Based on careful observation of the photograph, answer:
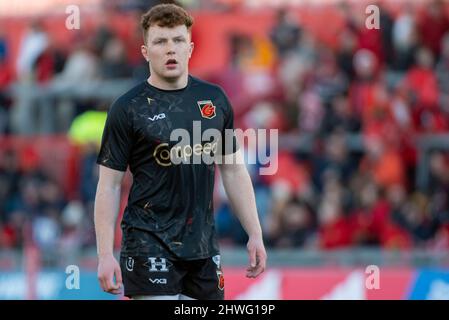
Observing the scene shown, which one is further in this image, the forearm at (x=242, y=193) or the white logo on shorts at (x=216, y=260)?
the forearm at (x=242, y=193)

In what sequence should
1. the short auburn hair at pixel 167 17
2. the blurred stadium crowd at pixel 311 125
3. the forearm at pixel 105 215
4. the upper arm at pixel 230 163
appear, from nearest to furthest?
the forearm at pixel 105 215 → the short auburn hair at pixel 167 17 → the upper arm at pixel 230 163 → the blurred stadium crowd at pixel 311 125

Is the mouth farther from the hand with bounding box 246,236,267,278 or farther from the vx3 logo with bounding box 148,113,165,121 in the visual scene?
the hand with bounding box 246,236,267,278

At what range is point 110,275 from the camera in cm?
732

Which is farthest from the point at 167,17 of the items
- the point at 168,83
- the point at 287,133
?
the point at 287,133

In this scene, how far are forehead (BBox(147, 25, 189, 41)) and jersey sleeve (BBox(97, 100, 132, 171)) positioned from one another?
45cm

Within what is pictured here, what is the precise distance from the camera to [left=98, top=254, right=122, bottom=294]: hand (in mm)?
7312

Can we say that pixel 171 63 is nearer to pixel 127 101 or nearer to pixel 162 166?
pixel 127 101

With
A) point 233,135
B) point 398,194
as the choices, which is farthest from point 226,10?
point 233,135

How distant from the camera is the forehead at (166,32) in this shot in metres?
7.57

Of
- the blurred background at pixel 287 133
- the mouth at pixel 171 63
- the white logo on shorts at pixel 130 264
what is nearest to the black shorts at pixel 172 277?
the white logo on shorts at pixel 130 264

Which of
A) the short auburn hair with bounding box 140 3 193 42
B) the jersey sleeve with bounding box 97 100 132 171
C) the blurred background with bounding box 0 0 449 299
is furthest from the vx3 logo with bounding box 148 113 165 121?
the blurred background with bounding box 0 0 449 299

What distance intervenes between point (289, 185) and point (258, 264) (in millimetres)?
8102

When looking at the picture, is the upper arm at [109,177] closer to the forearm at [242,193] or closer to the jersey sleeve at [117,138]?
the jersey sleeve at [117,138]

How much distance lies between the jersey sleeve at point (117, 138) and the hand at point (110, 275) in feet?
1.88
